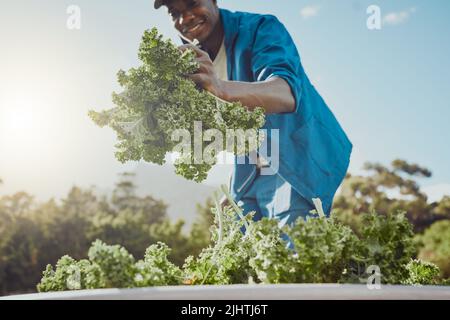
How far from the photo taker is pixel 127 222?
31.6 feet

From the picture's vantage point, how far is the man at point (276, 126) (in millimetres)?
2822

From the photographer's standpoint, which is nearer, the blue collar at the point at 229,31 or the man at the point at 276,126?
the man at the point at 276,126

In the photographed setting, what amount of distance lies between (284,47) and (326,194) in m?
0.89

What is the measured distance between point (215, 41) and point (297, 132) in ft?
2.10

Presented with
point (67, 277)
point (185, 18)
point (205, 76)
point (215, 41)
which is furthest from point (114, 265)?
point (215, 41)

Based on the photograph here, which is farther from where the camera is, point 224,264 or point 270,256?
point 224,264

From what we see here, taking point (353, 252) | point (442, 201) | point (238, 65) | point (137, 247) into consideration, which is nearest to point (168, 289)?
point (353, 252)

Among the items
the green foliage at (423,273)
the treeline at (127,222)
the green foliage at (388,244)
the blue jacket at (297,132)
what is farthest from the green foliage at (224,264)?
the treeline at (127,222)

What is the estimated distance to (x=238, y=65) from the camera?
2.98m

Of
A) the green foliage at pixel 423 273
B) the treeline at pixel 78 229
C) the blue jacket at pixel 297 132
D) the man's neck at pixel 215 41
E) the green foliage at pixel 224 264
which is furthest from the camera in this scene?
the treeline at pixel 78 229

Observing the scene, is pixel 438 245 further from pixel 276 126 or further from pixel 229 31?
pixel 229 31

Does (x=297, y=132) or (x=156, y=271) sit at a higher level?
(x=297, y=132)

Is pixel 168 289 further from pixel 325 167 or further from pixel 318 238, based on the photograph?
pixel 325 167

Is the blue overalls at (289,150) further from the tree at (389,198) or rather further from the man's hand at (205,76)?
the tree at (389,198)
